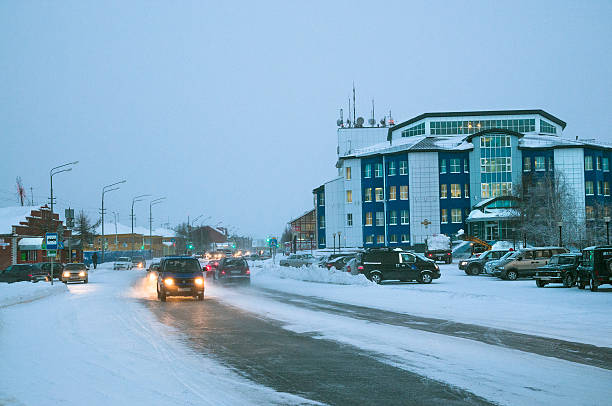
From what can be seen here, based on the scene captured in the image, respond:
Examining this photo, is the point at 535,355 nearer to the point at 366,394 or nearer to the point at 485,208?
the point at 366,394

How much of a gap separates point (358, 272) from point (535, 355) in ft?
75.4

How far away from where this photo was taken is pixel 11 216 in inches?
2756

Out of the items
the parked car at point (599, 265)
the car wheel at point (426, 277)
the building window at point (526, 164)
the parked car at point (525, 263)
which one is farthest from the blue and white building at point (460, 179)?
the parked car at point (599, 265)

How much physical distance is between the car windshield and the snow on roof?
47697 millimetres

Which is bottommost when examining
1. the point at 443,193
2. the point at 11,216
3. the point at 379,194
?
the point at 11,216

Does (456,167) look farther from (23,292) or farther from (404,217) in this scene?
(23,292)

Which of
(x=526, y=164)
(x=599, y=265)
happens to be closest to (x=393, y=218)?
(x=526, y=164)

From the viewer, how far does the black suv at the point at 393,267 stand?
3247cm

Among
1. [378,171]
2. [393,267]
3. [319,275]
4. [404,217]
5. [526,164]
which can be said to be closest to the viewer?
[393,267]

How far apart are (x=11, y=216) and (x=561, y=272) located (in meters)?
62.9

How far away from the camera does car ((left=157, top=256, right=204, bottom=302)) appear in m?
23.9

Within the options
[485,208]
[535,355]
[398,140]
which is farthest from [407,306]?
[398,140]

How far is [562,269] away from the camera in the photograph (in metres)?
27.4

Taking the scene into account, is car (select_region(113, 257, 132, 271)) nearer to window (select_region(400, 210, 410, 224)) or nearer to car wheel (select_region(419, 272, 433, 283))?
window (select_region(400, 210, 410, 224))
